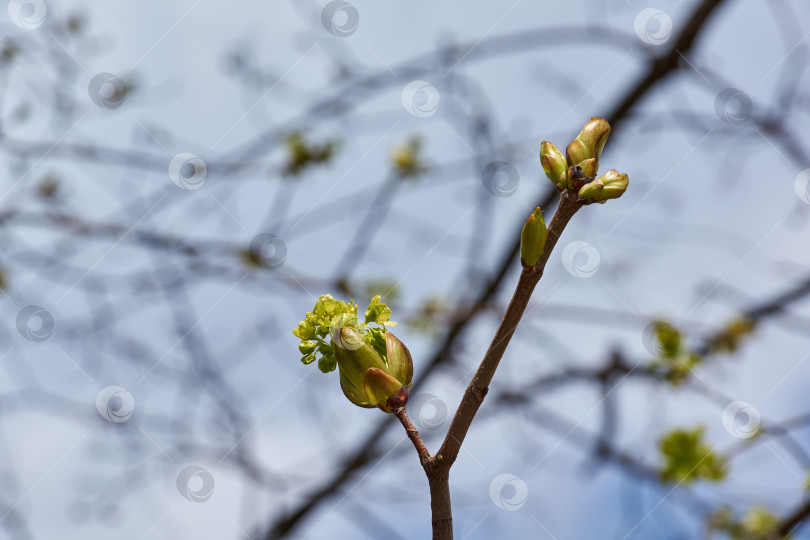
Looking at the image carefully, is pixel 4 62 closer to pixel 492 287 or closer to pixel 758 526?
pixel 492 287

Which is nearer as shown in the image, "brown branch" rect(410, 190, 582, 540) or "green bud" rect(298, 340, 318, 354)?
"brown branch" rect(410, 190, 582, 540)

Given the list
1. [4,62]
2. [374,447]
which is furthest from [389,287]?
[4,62]

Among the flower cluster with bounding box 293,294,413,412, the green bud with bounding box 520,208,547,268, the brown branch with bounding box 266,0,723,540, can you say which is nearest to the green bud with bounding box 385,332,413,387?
the flower cluster with bounding box 293,294,413,412

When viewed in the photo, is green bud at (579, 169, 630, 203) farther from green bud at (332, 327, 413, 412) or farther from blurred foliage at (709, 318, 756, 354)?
blurred foliage at (709, 318, 756, 354)

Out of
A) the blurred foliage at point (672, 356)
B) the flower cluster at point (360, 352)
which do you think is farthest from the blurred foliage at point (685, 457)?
the flower cluster at point (360, 352)

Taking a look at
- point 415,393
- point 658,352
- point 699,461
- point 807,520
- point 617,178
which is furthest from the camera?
point 415,393

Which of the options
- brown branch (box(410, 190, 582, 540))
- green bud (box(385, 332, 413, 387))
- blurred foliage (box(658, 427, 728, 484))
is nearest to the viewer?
brown branch (box(410, 190, 582, 540))

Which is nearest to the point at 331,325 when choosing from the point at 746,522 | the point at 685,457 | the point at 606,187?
the point at 606,187
